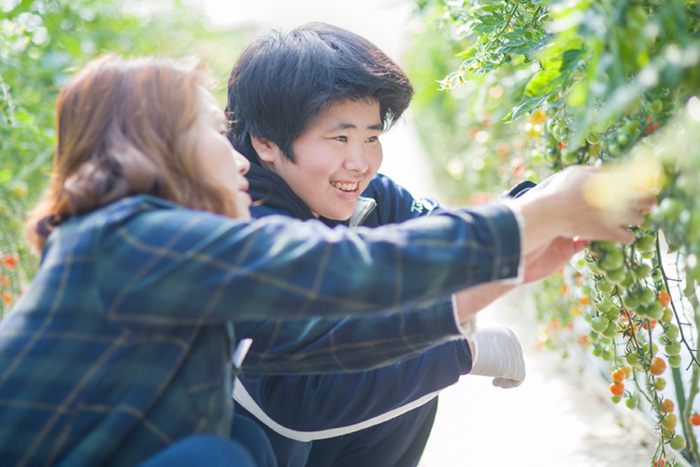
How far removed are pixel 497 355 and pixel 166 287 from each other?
79 cm

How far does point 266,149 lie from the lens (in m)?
1.53

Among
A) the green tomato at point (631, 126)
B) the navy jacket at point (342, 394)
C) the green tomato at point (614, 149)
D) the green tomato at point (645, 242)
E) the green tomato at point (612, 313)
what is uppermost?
the green tomato at point (631, 126)

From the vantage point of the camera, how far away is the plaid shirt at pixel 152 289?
76cm

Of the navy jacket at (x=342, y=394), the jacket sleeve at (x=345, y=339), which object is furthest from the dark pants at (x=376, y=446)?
the jacket sleeve at (x=345, y=339)

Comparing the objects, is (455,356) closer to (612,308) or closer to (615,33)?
(612,308)

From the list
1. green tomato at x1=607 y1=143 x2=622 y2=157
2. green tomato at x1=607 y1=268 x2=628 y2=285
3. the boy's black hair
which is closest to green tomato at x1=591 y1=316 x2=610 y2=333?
green tomato at x1=607 y1=268 x2=628 y2=285

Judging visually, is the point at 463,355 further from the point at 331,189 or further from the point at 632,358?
the point at 331,189

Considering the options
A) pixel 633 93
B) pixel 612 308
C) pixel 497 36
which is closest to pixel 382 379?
pixel 612 308

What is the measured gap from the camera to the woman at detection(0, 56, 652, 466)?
76cm

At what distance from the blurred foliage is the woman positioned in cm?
42

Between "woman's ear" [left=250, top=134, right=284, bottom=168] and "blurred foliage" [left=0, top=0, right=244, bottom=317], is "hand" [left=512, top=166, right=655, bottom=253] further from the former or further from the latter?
"woman's ear" [left=250, top=134, right=284, bottom=168]

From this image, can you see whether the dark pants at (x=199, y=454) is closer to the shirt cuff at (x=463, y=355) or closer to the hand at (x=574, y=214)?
the hand at (x=574, y=214)

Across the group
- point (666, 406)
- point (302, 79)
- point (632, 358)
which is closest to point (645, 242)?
point (632, 358)

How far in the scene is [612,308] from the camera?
3.43 feet
